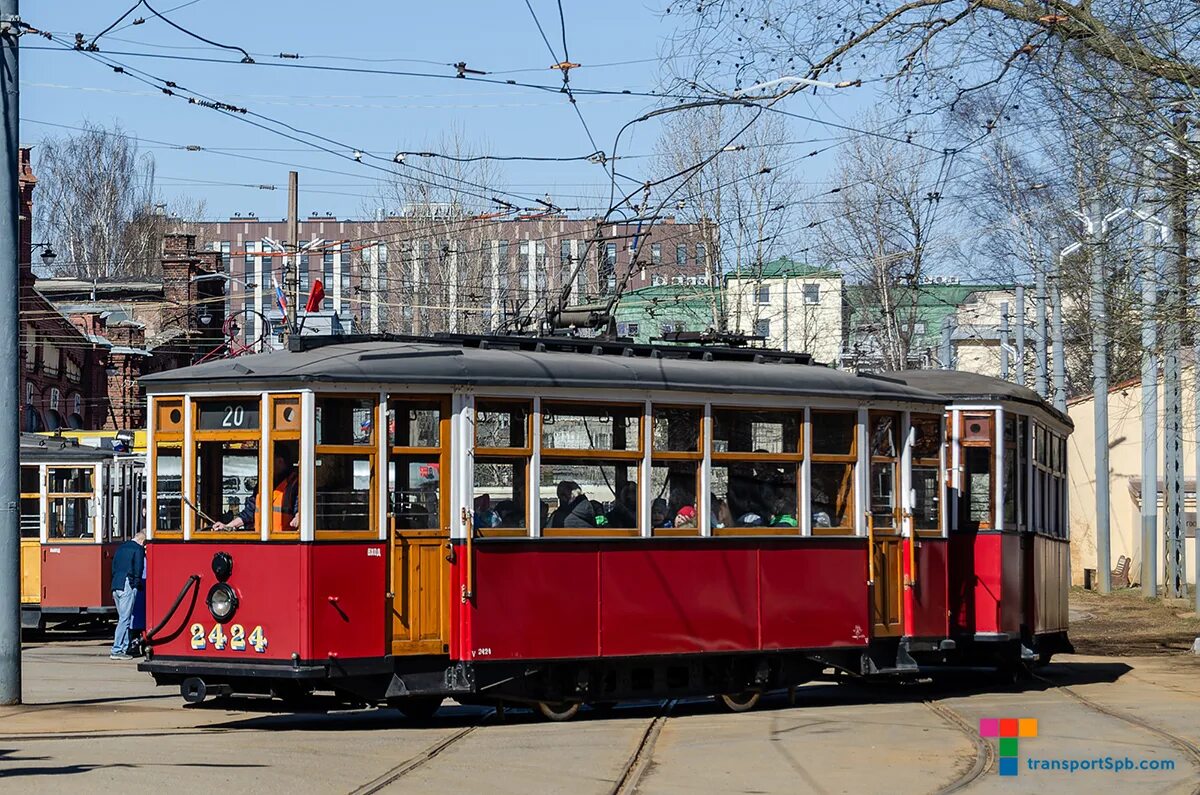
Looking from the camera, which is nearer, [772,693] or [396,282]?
[772,693]

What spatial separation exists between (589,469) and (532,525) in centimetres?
64

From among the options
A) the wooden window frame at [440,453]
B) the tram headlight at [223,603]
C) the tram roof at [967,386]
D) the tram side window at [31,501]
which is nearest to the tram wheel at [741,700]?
the wooden window frame at [440,453]

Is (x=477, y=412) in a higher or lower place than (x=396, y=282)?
lower

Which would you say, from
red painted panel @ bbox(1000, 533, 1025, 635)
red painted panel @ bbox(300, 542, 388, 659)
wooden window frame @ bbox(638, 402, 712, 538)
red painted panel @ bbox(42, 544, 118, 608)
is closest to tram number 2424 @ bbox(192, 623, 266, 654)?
red painted panel @ bbox(300, 542, 388, 659)

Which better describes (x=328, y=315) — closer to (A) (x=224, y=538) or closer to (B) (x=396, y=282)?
(A) (x=224, y=538)

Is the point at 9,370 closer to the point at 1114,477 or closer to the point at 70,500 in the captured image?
the point at 70,500

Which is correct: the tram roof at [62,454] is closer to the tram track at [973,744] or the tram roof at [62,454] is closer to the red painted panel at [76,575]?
the red painted panel at [76,575]

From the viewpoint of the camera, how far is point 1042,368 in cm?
3559

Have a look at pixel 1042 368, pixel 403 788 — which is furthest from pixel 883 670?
pixel 1042 368

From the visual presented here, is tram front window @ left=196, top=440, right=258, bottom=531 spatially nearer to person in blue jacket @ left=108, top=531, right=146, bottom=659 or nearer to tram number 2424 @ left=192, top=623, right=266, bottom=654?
tram number 2424 @ left=192, top=623, right=266, bottom=654

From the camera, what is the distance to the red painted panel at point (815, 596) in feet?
46.5

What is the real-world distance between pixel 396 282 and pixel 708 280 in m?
18.1

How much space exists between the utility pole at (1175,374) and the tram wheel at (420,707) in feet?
26.7

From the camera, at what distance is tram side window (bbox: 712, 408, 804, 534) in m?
13.9
